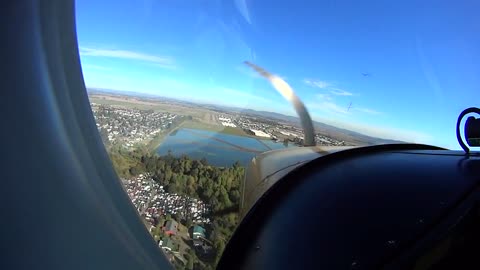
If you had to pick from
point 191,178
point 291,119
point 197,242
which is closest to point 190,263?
point 197,242

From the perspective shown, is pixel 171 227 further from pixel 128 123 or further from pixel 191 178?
pixel 128 123

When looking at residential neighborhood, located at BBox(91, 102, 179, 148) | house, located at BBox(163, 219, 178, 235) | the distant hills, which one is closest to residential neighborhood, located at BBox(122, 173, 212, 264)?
house, located at BBox(163, 219, 178, 235)

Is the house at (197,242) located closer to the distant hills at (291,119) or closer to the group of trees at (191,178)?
the group of trees at (191,178)

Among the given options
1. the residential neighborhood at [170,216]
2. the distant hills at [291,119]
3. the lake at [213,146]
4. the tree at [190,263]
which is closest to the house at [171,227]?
the residential neighborhood at [170,216]

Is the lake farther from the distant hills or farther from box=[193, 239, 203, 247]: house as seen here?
box=[193, 239, 203, 247]: house

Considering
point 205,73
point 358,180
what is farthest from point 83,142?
point 358,180

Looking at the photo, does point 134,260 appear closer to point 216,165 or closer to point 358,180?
point 216,165
